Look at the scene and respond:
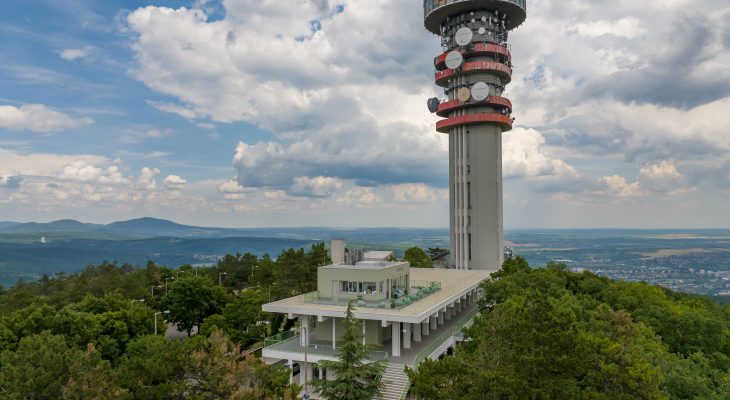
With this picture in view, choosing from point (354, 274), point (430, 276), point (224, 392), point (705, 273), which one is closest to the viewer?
point (224, 392)

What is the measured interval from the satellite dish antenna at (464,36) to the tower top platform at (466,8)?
394 cm

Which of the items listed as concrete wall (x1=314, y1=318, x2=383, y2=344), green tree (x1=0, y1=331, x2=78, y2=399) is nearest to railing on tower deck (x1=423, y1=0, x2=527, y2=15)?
concrete wall (x1=314, y1=318, x2=383, y2=344)

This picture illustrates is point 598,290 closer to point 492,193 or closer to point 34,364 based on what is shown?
point 492,193

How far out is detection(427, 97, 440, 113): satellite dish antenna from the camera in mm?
70000

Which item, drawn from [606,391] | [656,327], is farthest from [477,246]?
[606,391]

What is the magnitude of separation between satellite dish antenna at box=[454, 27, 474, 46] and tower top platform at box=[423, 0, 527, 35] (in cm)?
394

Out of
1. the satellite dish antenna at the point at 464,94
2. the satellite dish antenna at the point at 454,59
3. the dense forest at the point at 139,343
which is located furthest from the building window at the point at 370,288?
the satellite dish antenna at the point at 454,59

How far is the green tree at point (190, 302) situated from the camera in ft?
148

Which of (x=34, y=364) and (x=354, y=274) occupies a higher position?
(x=354, y=274)

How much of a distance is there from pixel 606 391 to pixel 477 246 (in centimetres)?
5048

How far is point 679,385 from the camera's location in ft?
72.6

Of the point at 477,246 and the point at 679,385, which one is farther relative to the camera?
the point at 477,246

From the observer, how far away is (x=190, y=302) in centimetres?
4578

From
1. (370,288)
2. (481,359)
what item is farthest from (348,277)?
(481,359)
